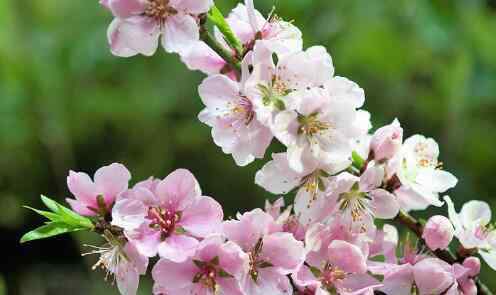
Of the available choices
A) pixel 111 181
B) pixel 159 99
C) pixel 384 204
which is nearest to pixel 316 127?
pixel 384 204

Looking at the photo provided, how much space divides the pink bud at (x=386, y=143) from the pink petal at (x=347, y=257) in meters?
0.10

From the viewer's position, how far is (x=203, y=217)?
75 centimetres

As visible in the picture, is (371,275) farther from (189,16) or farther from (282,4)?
(282,4)

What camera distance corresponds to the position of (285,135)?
73 centimetres

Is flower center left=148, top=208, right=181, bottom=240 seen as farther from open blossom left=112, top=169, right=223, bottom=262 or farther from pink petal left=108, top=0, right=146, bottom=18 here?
pink petal left=108, top=0, right=146, bottom=18

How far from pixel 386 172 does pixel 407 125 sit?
1.51 m

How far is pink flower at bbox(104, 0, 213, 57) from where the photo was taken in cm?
76

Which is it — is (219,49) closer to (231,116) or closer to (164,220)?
(231,116)

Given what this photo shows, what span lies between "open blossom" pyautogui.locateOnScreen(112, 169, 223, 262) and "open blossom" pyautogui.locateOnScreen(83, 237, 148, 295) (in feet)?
0.07

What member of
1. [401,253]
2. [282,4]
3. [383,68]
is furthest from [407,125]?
[401,253]

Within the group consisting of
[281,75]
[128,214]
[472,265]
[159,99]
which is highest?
[281,75]

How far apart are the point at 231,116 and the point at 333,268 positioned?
19 cm

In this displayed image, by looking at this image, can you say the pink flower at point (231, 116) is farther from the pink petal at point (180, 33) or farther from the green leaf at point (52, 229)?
the green leaf at point (52, 229)

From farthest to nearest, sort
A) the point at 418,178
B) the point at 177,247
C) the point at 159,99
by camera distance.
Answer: the point at 159,99 < the point at 418,178 < the point at 177,247
